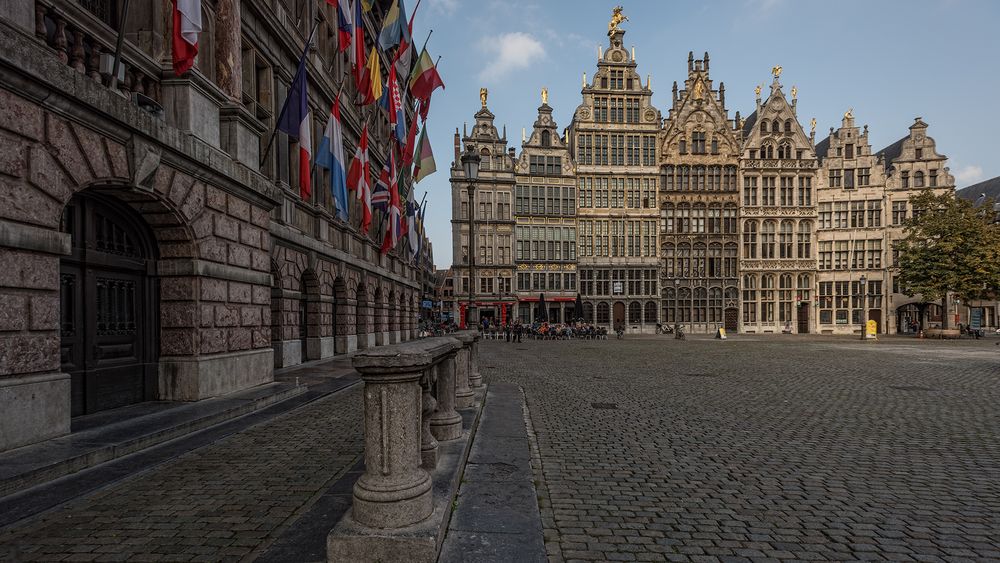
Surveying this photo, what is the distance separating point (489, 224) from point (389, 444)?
43.3 metres

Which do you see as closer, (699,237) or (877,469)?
(877,469)

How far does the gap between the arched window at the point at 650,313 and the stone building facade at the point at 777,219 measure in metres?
8.81

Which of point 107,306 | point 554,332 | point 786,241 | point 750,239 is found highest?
point 750,239

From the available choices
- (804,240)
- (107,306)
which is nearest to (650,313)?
(804,240)

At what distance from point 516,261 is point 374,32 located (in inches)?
1014

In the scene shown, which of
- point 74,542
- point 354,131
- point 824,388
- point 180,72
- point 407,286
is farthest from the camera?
point 407,286

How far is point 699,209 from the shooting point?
159ft

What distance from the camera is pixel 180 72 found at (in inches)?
321

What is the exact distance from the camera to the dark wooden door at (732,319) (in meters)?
48.3

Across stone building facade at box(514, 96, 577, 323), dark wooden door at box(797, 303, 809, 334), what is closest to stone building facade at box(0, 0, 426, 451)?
stone building facade at box(514, 96, 577, 323)

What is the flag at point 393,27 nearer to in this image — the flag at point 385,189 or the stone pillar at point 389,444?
the flag at point 385,189

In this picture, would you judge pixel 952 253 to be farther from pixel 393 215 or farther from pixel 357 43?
pixel 357 43

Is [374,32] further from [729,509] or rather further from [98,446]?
[729,509]

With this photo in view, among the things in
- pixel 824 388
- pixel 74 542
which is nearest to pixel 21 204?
pixel 74 542
